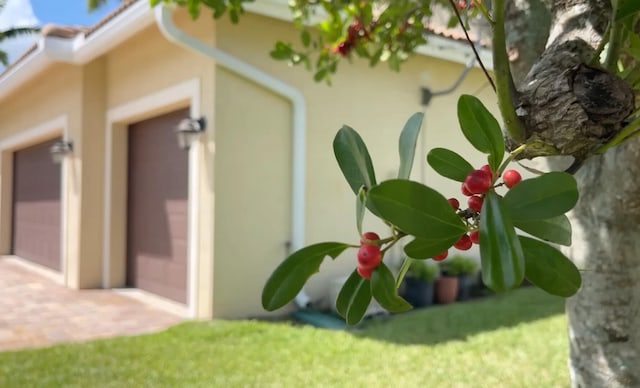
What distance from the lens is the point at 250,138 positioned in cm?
655

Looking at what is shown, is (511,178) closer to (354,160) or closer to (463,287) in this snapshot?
(354,160)

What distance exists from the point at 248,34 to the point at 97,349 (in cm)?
391

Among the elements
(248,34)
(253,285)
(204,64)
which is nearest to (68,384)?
(253,285)

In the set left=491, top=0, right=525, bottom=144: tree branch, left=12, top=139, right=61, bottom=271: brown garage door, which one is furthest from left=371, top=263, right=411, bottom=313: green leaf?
left=12, top=139, right=61, bottom=271: brown garage door

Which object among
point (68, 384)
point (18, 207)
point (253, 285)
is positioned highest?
point (18, 207)

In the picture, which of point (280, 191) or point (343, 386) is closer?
point (343, 386)

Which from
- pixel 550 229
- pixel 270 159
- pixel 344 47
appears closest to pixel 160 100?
pixel 270 159

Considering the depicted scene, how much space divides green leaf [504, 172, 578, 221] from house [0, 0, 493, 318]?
5.70m

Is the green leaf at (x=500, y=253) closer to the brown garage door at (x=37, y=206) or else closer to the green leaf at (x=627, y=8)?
the green leaf at (x=627, y=8)

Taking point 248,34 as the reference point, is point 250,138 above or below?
below

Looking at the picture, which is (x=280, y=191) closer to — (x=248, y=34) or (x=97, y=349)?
(x=248, y=34)

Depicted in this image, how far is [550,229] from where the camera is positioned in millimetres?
828

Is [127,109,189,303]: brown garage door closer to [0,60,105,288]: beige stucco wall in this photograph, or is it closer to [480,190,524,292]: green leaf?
[0,60,105,288]: beige stucco wall

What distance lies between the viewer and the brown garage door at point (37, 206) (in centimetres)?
1062
